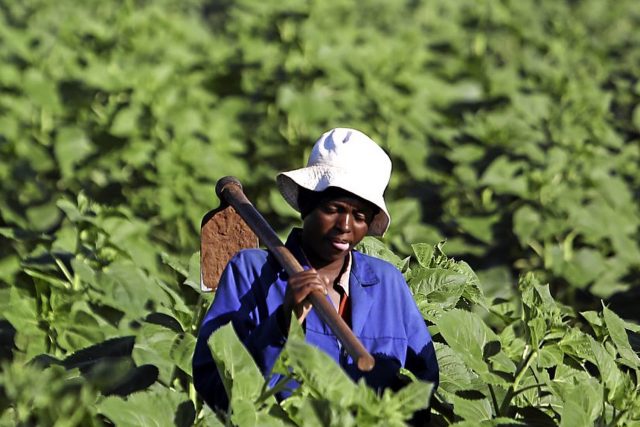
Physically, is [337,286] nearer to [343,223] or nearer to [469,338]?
[343,223]

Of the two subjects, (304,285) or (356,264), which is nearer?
(304,285)

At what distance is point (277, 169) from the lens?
7238 millimetres

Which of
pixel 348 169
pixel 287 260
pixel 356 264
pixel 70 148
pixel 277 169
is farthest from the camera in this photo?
pixel 277 169

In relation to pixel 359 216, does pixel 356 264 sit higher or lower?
lower

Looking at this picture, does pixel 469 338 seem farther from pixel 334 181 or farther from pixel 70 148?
pixel 70 148

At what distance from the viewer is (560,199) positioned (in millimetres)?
5516

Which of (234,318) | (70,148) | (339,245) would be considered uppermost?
(339,245)

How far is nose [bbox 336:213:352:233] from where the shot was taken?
2643mm

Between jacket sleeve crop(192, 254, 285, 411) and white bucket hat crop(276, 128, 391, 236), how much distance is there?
0.66 feet

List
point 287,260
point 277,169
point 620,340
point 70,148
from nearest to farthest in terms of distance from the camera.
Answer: point 287,260, point 620,340, point 70,148, point 277,169

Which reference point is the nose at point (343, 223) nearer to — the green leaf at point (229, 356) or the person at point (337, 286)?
the person at point (337, 286)

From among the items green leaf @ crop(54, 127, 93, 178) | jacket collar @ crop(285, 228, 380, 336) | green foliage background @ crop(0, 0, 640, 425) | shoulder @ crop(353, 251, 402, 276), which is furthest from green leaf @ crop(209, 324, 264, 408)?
green leaf @ crop(54, 127, 93, 178)

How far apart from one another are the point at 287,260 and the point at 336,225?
16cm

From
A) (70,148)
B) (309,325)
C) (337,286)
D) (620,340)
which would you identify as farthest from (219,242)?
(70,148)
